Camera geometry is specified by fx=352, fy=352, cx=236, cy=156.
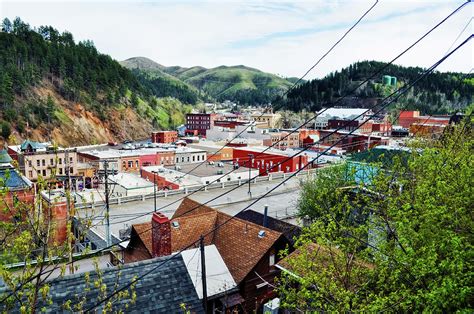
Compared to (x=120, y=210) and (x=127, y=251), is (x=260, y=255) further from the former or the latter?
(x=120, y=210)

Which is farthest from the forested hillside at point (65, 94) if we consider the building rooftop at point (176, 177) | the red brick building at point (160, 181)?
the building rooftop at point (176, 177)

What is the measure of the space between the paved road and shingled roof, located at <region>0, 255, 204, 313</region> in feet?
57.9

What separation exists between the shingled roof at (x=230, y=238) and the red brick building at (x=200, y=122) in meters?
105

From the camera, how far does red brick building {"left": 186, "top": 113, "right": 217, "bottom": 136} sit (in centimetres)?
12179

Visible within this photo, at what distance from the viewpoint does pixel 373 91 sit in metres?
169

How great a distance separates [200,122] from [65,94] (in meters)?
43.3

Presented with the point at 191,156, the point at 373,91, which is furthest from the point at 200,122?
the point at 373,91

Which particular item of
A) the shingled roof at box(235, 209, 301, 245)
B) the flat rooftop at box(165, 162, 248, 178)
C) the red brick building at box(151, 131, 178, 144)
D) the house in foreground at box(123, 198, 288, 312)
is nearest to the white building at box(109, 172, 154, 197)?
the flat rooftop at box(165, 162, 248, 178)

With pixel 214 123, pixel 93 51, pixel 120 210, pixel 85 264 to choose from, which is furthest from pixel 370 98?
pixel 85 264

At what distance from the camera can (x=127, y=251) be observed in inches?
695

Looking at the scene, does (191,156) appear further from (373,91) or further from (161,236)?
(373,91)

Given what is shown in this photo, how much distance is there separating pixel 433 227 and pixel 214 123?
11639 cm

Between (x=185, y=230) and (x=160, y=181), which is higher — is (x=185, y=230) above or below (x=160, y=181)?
above

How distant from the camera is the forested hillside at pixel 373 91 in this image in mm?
146500
